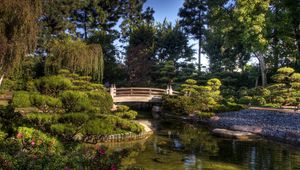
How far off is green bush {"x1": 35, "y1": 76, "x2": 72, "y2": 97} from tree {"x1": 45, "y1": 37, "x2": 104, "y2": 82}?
608cm

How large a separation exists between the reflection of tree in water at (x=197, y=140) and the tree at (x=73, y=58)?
8.25m

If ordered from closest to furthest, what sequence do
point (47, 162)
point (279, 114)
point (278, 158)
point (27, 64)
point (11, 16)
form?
point (47, 162)
point (11, 16)
point (278, 158)
point (279, 114)
point (27, 64)

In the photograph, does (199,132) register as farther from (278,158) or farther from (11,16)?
(11,16)

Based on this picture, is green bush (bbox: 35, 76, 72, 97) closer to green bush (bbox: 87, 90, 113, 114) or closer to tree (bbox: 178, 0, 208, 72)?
green bush (bbox: 87, 90, 113, 114)

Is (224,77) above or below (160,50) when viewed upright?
below

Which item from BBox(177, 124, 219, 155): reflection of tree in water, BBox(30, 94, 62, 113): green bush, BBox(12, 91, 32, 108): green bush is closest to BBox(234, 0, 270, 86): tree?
BBox(177, 124, 219, 155): reflection of tree in water

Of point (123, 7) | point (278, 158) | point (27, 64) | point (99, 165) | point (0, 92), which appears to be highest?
point (123, 7)

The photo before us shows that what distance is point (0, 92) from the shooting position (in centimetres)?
2094

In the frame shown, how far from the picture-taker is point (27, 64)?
23.6m

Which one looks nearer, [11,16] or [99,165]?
[99,165]

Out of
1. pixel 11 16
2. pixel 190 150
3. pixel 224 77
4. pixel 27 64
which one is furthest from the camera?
pixel 224 77

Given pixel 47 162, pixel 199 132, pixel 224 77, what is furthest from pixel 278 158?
pixel 224 77

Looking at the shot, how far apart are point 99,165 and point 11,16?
19.2 feet

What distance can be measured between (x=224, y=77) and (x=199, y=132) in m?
16.2
